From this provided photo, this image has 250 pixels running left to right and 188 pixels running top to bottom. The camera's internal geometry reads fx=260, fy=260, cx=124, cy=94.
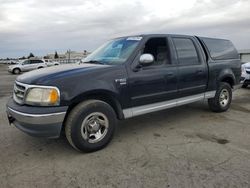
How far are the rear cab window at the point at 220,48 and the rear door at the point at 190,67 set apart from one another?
44 cm

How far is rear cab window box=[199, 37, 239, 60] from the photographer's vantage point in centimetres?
608

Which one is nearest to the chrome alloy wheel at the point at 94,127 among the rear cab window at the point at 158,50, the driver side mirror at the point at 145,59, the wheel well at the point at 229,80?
the driver side mirror at the point at 145,59

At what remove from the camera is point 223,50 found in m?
6.48

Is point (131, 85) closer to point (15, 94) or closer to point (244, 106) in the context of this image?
point (15, 94)

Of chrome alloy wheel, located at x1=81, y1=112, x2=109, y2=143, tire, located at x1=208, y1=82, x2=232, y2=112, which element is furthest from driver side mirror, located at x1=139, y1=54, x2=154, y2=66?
tire, located at x1=208, y1=82, x2=232, y2=112

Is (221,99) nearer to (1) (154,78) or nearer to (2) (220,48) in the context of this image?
(2) (220,48)

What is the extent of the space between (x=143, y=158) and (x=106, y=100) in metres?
1.13

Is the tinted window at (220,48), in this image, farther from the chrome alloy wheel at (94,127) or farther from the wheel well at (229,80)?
the chrome alloy wheel at (94,127)

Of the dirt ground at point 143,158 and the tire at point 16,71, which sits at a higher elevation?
the dirt ground at point 143,158

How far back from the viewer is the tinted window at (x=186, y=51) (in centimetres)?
527

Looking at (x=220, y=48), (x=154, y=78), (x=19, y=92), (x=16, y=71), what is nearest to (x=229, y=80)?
(x=220, y=48)

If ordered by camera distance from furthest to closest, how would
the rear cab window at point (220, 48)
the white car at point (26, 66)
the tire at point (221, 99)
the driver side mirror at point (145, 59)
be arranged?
the white car at point (26, 66), the tire at point (221, 99), the rear cab window at point (220, 48), the driver side mirror at point (145, 59)

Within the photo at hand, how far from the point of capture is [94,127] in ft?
13.2

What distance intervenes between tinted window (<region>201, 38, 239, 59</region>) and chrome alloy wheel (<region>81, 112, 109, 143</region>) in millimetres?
3317
